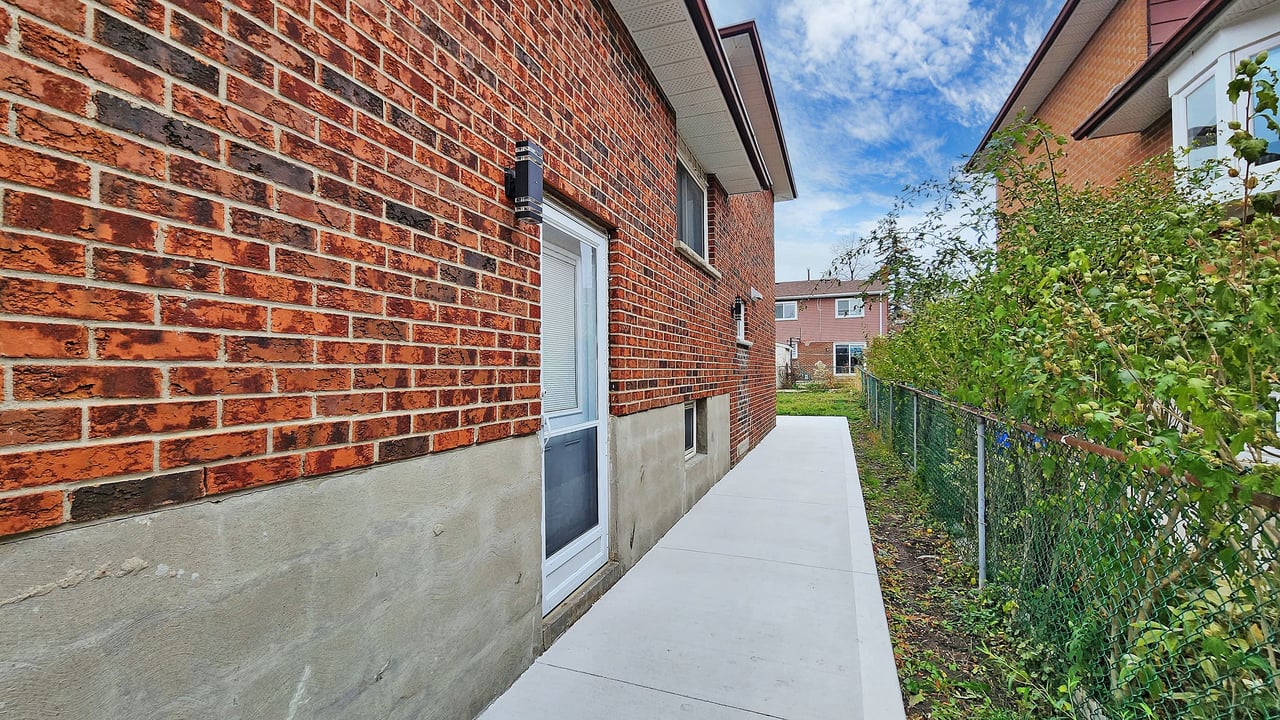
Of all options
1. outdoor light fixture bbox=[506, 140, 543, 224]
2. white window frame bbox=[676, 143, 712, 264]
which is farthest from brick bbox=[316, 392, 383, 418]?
white window frame bbox=[676, 143, 712, 264]

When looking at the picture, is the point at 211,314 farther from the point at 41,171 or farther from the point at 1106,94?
the point at 1106,94

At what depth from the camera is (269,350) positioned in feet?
4.93

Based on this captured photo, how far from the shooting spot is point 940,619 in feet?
10.7

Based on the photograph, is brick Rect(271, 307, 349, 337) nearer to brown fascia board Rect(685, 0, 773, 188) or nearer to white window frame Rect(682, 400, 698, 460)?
brown fascia board Rect(685, 0, 773, 188)

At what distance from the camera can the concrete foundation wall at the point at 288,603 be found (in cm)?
110

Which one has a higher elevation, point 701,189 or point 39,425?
point 701,189

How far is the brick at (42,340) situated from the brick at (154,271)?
0.42 feet

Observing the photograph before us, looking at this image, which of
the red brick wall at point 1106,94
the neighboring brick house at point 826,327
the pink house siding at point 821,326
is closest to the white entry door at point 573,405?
the red brick wall at point 1106,94

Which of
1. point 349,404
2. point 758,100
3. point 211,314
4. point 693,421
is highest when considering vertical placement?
point 758,100

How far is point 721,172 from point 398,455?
5.88 m

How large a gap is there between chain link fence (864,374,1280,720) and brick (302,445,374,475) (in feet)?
8.00

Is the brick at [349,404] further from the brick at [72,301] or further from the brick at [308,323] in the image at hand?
the brick at [72,301]

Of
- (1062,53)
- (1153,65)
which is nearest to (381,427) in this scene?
(1153,65)

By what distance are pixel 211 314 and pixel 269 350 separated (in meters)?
0.17
